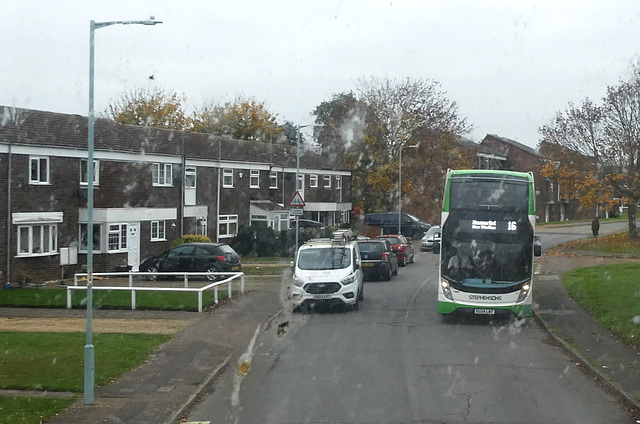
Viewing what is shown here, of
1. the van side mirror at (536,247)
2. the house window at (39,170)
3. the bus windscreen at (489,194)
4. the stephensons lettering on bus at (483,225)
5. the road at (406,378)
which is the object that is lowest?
the road at (406,378)

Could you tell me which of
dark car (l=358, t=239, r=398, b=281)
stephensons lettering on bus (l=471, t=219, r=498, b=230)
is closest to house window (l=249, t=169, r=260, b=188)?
dark car (l=358, t=239, r=398, b=281)

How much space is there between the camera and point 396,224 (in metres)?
56.0

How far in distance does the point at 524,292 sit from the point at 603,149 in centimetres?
2599

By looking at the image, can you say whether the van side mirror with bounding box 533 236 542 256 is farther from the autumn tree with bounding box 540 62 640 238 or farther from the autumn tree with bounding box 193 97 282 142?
the autumn tree with bounding box 193 97 282 142

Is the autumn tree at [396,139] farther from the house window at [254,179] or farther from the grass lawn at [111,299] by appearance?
the grass lawn at [111,299]

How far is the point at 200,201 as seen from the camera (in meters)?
41.5

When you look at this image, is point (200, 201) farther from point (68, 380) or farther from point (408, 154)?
point (68, 380)

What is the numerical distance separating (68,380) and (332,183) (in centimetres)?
4645

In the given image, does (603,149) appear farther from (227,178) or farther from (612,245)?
(227,178)

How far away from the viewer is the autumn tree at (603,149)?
132 feet

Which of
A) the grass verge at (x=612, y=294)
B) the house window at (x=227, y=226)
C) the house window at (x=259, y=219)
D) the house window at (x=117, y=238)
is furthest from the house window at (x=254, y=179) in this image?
the grass verge at (x=612, y=294)

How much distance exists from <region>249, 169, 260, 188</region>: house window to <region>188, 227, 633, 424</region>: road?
91.6 ft

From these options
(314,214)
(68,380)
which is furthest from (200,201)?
(68,380)

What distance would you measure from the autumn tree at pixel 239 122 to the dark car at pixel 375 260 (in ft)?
139
